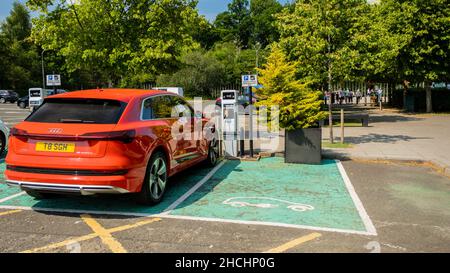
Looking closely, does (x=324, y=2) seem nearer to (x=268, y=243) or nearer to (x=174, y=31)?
(x=174, y=31)

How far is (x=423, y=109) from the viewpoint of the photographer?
29750 millimetres

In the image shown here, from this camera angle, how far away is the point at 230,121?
32.5 feet

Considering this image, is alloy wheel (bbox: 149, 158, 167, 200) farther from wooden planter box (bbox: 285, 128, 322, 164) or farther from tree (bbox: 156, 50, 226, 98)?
tree (bbox: 156, 50, 226, 98)

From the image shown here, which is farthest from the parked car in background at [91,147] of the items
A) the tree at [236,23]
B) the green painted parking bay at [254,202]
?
the tree at [236,23]

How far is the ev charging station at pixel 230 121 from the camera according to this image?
980 centimetres

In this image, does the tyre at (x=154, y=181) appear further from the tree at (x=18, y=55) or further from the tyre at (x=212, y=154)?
the tree at (x=18, y=55)

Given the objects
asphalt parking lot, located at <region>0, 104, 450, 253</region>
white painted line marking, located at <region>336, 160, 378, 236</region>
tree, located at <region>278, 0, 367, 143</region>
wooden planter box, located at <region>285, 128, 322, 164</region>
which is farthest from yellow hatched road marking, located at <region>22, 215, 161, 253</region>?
tree, located at <region>278, 0, 367, 143</region>

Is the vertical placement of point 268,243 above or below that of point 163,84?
below

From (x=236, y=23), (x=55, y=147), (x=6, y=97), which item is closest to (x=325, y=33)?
(x=55, y=147)

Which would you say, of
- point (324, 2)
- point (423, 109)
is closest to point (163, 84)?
point (423, 109)

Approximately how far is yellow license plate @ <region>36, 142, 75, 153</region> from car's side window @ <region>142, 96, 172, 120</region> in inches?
44.2

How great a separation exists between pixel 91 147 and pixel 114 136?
1.03ft

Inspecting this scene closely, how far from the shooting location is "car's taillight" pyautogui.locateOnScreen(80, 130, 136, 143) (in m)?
4.95
